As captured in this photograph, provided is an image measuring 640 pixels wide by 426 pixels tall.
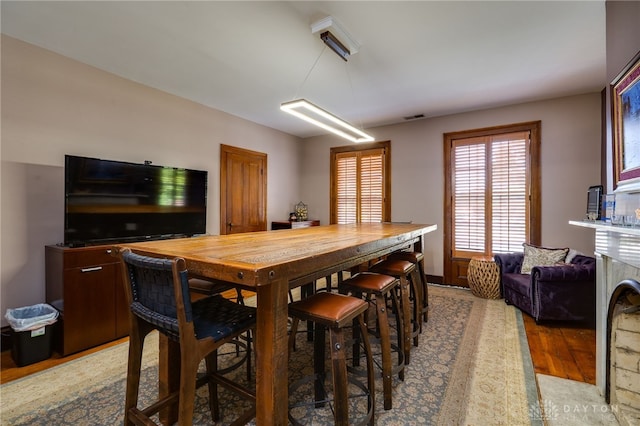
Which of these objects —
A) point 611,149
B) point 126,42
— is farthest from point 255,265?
point 126,42

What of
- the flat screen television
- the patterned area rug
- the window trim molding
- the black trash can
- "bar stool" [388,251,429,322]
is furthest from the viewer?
the window trim molding

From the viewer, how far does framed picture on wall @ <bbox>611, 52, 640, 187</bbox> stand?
158 cm

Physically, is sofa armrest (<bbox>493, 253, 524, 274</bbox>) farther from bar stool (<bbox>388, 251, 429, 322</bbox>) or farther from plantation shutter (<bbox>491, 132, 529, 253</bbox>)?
bar stool (<bbox>388, 251, 429, 322</bbox>)

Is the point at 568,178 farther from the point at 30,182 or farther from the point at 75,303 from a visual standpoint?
the point at 30,182

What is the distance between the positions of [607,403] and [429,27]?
298 centimetres

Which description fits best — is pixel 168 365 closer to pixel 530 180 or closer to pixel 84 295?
pixel 84 295

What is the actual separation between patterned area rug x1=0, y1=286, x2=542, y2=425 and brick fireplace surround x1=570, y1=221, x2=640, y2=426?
432 millimetres

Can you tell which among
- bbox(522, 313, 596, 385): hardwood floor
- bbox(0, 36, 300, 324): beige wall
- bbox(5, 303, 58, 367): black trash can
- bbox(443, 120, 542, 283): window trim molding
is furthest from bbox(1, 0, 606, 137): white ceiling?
bbox(522, 313, 596, 385): hardwood floor

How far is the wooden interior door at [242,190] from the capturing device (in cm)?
454

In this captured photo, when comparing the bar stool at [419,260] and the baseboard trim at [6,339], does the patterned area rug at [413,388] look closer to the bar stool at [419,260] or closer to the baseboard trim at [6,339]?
the bar stool at [419,260]

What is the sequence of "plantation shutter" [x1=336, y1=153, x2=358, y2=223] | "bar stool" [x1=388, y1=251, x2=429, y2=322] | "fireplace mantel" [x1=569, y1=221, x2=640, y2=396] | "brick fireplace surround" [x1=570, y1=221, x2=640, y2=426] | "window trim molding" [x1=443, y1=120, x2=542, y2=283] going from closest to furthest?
"fireplace mantel" [x1=569, y1=221, x2=640, y2=396] < "brick fireplace surround" [x1=570, y1=221, x2=640, y2=426] < "bar stool" [x1=388, y1=251, x2=429, y2=322] < "window trim molding" [x1=443, y1=120, x2=542, y2=283] < "plantation shutter" [x1=336, y1=153, x2=358, y2=223]

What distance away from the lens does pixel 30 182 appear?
2.66 meters

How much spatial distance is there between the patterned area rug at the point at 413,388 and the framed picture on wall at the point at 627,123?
153 centimetres

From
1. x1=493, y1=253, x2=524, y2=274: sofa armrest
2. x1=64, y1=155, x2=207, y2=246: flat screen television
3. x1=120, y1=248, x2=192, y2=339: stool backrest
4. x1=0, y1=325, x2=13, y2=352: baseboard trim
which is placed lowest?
x1=0, y1=325, x2=13, y2=352: baseboard trim
